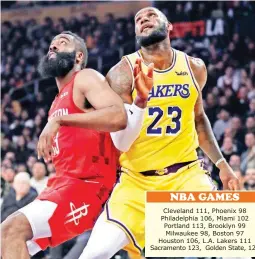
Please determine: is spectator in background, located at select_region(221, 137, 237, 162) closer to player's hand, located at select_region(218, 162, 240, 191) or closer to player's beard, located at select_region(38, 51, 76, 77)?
player's hand, located at select_region(218, 162, 240, 191)

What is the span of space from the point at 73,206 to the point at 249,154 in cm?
476

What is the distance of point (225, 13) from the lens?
13.8 meters

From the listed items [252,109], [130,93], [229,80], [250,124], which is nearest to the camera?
[130,93]

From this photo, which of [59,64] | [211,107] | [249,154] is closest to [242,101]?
[211,107]

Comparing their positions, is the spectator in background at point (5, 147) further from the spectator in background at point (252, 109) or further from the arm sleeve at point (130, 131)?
the arm sleeve at point (130, 131)

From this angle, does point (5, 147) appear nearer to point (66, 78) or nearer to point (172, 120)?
point (66, 78)

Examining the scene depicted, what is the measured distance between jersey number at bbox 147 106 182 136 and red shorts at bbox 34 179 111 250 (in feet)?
1.56

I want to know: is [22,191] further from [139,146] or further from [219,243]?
[219,243]

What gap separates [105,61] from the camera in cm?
1459

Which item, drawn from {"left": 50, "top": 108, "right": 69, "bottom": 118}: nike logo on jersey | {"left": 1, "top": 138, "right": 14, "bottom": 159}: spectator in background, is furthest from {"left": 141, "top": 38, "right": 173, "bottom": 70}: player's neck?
{"left": 1, "top": 138, "right": 14, "bottom": 159}: spectator in background

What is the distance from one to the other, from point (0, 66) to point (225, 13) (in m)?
5.50

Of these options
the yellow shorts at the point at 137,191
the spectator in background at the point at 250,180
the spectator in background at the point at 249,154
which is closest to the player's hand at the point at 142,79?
the yellow shorts at the point at 137,191

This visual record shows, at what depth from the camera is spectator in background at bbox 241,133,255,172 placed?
8562 mm

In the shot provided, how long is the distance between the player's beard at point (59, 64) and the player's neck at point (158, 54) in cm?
48
